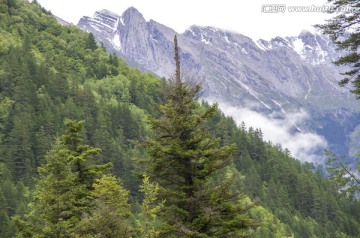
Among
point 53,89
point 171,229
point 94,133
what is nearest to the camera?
point 171,229

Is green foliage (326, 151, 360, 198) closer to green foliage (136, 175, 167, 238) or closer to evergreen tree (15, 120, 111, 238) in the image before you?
green foliage (136, 175, 167, 238)

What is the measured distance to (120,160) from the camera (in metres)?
92.1

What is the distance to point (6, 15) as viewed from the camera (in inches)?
4688

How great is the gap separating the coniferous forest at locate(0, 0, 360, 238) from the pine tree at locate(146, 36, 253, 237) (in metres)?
0.05

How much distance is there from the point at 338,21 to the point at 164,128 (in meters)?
10.0

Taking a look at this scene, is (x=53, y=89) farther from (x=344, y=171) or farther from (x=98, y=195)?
(x=344, y=171)

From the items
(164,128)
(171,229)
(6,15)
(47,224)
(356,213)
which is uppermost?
(6,15)

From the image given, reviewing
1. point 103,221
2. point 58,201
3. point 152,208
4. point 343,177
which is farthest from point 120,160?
point 343,177

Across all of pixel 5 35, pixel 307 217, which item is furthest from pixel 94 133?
pixel 307 217

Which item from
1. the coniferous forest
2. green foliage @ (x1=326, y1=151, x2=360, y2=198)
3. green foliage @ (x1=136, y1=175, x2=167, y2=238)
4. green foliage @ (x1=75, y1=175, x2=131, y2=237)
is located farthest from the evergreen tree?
green foliage @ (x1=326, y1=151, x2=360, y2=198)

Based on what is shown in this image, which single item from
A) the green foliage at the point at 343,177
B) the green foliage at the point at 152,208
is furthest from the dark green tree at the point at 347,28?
the green foliage at the point at 152,208

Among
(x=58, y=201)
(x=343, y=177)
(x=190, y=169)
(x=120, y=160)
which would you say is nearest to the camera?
(x=190, y=169)

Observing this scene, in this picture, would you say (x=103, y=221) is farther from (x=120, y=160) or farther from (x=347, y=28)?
(x=120, y=160)

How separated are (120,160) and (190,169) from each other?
77.7m
